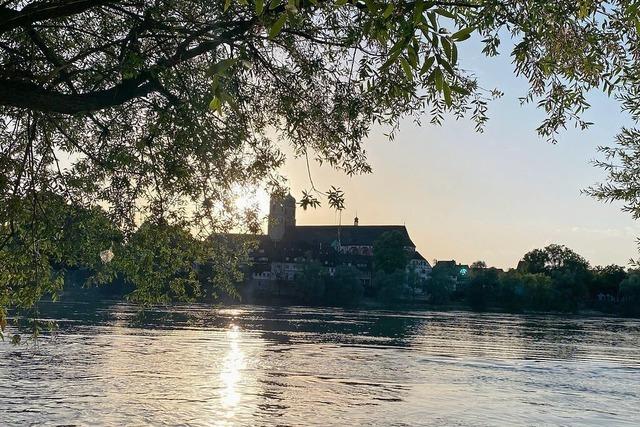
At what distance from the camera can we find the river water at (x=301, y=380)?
73.8 feet

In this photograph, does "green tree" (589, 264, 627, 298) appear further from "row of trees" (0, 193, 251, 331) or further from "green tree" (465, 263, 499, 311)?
"row of trees" (0, 193, 251, 331)

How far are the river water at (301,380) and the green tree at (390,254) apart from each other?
108 m

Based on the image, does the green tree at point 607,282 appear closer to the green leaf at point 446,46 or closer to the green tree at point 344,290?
the green tree at point 344,290

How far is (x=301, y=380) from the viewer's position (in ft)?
101

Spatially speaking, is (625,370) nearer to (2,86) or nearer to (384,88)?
(384,88)

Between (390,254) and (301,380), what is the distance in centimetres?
13617

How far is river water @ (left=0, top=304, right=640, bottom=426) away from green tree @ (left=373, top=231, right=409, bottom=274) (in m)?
108

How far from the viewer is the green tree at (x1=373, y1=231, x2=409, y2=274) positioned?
538ft

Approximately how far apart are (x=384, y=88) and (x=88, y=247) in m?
7.56

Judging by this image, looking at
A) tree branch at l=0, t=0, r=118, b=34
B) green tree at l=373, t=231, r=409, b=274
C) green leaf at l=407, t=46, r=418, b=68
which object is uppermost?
green tree at l=373, t=231, r=409, b=274

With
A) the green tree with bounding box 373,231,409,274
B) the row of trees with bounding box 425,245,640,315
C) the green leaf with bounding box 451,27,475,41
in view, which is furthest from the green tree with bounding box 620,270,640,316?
the green leaf with bounding box 451,27,475,41

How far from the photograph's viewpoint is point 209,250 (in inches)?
582

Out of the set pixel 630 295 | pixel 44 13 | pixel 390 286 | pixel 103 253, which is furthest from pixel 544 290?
pixel 44 13

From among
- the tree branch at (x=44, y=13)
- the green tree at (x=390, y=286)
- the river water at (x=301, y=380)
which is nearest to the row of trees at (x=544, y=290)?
the green tree at (x=390, y=286)
